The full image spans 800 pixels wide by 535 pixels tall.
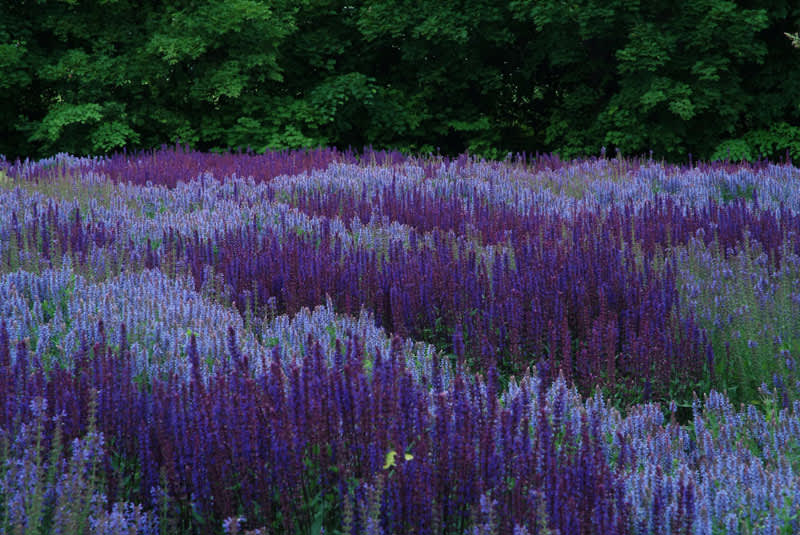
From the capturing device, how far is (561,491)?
228 cm

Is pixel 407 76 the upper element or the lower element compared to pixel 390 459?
upper

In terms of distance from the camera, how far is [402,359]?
10.1 feet

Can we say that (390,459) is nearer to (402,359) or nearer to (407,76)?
(402,359)

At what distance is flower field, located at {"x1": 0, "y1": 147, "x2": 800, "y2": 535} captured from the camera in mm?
2363

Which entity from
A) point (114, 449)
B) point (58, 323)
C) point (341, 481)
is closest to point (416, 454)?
point (341, 481)

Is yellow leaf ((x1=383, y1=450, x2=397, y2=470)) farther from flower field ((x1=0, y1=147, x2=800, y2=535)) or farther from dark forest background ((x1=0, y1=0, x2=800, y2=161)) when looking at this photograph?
dark forest background ((x1=0, y1=0, x2=800, y2=161))

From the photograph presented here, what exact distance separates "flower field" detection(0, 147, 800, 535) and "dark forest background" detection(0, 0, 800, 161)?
28.2 ft

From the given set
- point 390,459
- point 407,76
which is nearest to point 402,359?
point 390,459

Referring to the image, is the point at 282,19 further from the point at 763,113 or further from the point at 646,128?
the point at 763,113

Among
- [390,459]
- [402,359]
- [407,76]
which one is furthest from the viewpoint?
[407,76]

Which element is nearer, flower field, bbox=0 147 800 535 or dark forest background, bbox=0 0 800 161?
flower field, bbox=0 147 800 535

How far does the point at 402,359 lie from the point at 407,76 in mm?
18230

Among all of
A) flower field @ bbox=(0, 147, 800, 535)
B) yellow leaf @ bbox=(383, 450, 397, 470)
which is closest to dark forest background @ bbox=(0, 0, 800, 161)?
flower field @ bbox=(0, 147, 800, 535)

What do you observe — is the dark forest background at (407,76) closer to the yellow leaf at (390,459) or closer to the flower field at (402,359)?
Answer: the flower field at (402,359)
